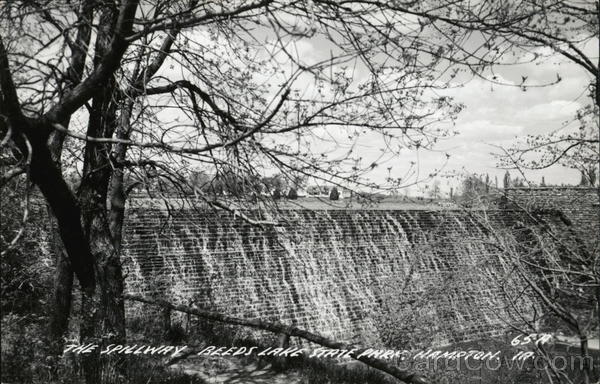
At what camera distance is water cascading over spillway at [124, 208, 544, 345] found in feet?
45.8

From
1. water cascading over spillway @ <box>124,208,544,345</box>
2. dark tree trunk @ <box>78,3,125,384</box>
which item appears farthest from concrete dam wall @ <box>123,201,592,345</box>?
dark tree trunk @ <box>78,3,125,384</box>

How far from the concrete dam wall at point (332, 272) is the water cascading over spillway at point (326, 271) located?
0.03 m

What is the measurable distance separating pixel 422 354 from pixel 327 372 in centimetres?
321

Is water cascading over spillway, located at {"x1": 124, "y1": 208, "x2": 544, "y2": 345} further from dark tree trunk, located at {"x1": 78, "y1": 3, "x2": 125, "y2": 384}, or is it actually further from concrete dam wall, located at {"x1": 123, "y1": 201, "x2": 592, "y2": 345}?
dark tree trunk, located at {"x1": 78, "y1": 3, "x2": 125, "y2": 384}

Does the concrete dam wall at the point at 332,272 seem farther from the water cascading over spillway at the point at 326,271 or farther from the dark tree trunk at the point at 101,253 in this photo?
the dark tree trunk at the point at 101,253

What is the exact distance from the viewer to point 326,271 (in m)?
17.1

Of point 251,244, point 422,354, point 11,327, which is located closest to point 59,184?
point 11,327

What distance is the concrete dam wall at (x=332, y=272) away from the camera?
13805 mm

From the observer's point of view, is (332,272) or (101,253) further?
(332,272)

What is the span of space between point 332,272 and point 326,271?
0.75 ft

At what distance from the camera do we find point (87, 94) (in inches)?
179

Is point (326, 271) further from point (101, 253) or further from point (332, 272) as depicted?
point (101, 253)

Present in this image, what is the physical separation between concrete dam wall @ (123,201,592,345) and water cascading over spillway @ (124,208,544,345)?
0.11ft

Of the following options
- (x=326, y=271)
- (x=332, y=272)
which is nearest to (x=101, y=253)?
(x=326, y=271)
